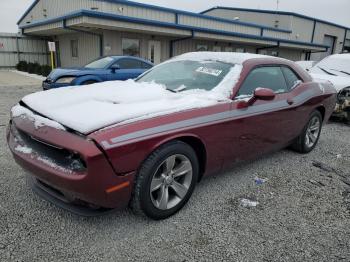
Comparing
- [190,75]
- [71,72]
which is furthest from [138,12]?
[190,75]

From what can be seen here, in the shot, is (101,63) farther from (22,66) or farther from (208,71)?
(22,66)

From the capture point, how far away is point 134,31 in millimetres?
15227

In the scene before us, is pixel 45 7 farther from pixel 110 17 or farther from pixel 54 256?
pixel 54 256

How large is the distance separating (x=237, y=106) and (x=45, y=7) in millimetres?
22395

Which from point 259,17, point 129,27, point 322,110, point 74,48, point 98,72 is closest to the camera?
point 322,110

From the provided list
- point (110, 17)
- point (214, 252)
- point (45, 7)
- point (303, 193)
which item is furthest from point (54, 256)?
point (45, 7)

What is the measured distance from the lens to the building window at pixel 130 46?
15.8m

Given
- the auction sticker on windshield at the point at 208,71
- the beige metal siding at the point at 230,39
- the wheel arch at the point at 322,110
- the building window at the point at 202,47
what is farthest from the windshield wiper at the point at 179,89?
the building window at the point at 202,47

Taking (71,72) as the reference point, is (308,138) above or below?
below

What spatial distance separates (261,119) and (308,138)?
5.67 ft

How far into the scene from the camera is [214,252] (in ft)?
7.82

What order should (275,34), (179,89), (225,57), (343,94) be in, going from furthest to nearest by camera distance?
(275,34)
(343,94)
(225,57)
(179,89)

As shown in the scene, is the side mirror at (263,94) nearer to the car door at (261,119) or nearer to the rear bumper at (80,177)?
the car door at (261,119)

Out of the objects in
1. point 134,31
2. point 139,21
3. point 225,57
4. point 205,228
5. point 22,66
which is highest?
point 139,21
